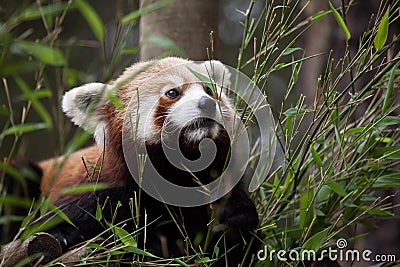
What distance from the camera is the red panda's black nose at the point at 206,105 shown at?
2135 mm

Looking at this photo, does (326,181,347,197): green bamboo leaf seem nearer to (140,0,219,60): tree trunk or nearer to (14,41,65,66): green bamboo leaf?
(140,0,219,60): tree trunk

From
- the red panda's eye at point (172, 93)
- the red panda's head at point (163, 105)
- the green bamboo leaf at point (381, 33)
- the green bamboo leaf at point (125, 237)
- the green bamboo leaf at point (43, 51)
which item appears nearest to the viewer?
the green bamboo leaf at point (43, 51)

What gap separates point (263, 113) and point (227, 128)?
16cm

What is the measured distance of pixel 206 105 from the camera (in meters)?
2.13

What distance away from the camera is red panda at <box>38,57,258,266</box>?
A: 2.19 meters

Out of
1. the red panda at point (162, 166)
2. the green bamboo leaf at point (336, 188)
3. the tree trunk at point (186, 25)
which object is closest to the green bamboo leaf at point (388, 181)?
the green bamboo leaf at point (336, 188)

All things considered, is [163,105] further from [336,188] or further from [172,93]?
[336,188]

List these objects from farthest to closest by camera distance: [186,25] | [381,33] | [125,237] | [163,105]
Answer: [186,25] < [163,105] < [381,33] < [125,237]

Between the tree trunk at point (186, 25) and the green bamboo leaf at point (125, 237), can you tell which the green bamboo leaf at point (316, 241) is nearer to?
the green bamboo leaf at point (125, 237)

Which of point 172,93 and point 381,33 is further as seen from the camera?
point 172,93

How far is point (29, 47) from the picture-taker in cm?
122

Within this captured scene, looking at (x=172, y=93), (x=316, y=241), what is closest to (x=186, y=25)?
(x=172, y=93)

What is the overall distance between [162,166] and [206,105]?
36cm

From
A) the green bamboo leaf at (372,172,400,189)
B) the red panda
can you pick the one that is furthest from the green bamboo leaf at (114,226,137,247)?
the green bamboo leaf at (372,172,400,189)
